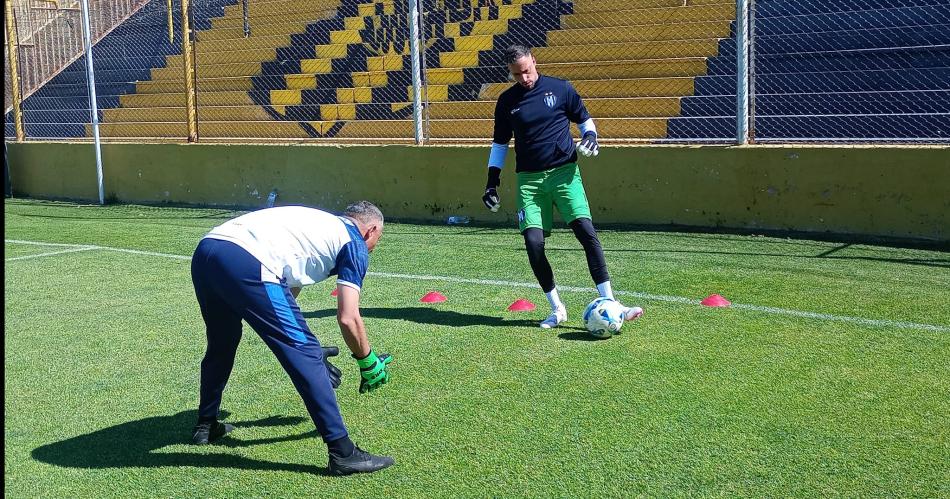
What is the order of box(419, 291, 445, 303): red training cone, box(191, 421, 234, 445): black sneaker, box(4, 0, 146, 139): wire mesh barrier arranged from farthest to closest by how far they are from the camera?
1. box(4, 0, 146, 139): wire mesh barrier
2. box(419, 291, 445, 303): red training cone
3. box(191, 421, 234, 445): black sneaker

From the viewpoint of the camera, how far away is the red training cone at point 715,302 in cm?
698

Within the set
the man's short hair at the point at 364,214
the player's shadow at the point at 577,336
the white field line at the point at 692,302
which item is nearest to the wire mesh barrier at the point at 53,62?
the white field line at the point at 692,302

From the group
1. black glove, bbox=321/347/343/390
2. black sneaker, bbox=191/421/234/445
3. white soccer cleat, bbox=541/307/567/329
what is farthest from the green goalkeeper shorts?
black sneaker, bbox=191/421/234/445

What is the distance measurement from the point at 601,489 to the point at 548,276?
2.93 meters

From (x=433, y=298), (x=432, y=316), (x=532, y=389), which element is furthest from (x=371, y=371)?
(x=433, y=298)

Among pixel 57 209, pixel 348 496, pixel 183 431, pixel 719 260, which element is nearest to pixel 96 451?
pixel 183 431

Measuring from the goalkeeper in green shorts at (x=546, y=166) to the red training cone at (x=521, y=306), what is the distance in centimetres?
46

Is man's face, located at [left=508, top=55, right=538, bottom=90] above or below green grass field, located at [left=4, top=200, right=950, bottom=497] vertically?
above

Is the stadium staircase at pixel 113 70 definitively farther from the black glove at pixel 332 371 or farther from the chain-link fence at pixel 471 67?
the black glove at pixel 332 371

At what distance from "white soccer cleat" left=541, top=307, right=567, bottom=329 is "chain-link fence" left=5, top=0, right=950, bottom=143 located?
4613 millimetres

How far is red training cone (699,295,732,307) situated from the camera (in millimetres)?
6980

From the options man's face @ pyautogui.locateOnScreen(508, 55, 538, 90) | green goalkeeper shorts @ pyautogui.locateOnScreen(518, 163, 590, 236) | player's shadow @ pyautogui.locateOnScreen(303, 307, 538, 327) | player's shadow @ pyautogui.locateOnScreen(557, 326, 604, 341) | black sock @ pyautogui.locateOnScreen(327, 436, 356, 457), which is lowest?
player's shadow @ pyautogui.locateOnScreen(303, 307, 538, 327)

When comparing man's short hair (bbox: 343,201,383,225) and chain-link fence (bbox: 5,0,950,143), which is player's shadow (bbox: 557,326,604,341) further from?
chain-link fence (bbox: 5,0,950,143)

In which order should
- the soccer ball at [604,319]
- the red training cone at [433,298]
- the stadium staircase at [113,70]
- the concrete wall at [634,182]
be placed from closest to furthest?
the soccer ball at [604,319]
the red training cone at [433,298]
the concrete wall at [634,182]
the stadium staircase at [113,70]
